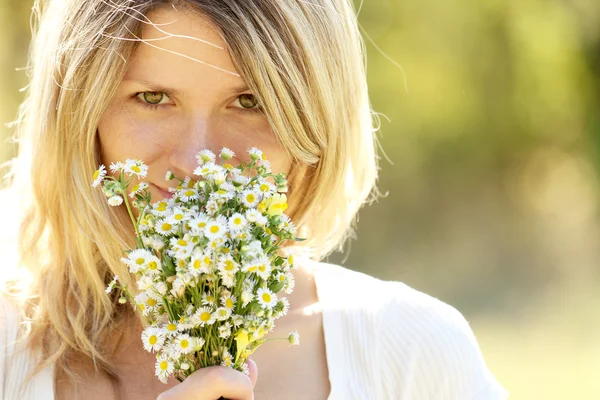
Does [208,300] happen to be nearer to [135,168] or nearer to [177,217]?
[177,217]

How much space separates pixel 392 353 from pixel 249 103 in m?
0.78

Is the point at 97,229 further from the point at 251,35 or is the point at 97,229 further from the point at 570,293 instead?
the point at 570,293

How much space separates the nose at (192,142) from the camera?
6.54ft

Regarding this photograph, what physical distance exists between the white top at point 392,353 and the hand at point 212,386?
0.63 metres

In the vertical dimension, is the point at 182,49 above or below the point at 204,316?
above

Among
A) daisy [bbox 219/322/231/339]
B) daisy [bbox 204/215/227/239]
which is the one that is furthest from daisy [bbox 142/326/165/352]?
daisy [bbox 204/215/227/239]

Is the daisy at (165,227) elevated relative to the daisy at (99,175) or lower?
lower

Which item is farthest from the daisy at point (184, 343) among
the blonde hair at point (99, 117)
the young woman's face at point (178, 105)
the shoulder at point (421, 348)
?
the shoulder at point (421, 348)

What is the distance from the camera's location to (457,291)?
10.6 metres

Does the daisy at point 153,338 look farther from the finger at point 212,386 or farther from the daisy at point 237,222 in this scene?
the daisy at point 237,222

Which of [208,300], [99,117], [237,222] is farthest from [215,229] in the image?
[99,117]

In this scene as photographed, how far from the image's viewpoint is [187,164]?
1981mm

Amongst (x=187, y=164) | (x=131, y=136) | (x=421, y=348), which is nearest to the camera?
(x=187, y=164)

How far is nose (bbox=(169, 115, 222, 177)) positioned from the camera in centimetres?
199
